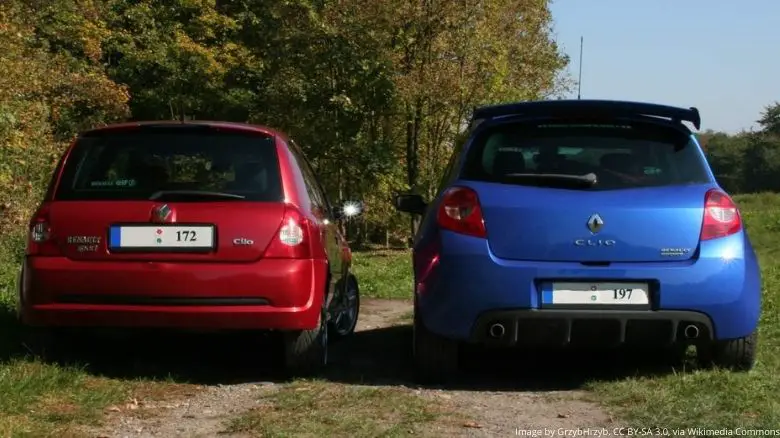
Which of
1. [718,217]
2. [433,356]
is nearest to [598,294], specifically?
[718,217]

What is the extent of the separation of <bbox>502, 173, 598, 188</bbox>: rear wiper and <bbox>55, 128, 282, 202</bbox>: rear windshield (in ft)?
4.64

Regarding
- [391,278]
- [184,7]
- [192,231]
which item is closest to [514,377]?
[192,231]

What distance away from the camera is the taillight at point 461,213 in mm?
4863

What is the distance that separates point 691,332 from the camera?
15.8 feet

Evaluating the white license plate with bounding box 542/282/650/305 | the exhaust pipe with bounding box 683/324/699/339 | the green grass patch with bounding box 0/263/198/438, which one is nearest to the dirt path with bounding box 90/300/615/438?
the green grass patch with bounding box 0/263/198/438

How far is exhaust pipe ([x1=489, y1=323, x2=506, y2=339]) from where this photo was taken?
4812mm

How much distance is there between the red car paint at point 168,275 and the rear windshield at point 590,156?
118 centimetres

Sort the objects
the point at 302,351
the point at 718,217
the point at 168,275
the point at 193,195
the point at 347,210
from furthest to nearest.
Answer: the point at 347,210, the point at 302,351, the point at 193,195, the point at 168,275, the point at 718,217

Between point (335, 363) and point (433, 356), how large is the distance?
44.6 inches

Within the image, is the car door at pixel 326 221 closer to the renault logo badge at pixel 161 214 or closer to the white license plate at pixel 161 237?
the white license plate at pixel 161 237

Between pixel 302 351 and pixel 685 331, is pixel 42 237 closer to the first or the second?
pixel 302 351

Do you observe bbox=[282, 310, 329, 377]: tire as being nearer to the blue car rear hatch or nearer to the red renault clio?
the red renault clio

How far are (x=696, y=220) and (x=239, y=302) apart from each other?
8.16ft

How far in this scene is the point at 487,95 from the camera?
2342cm
